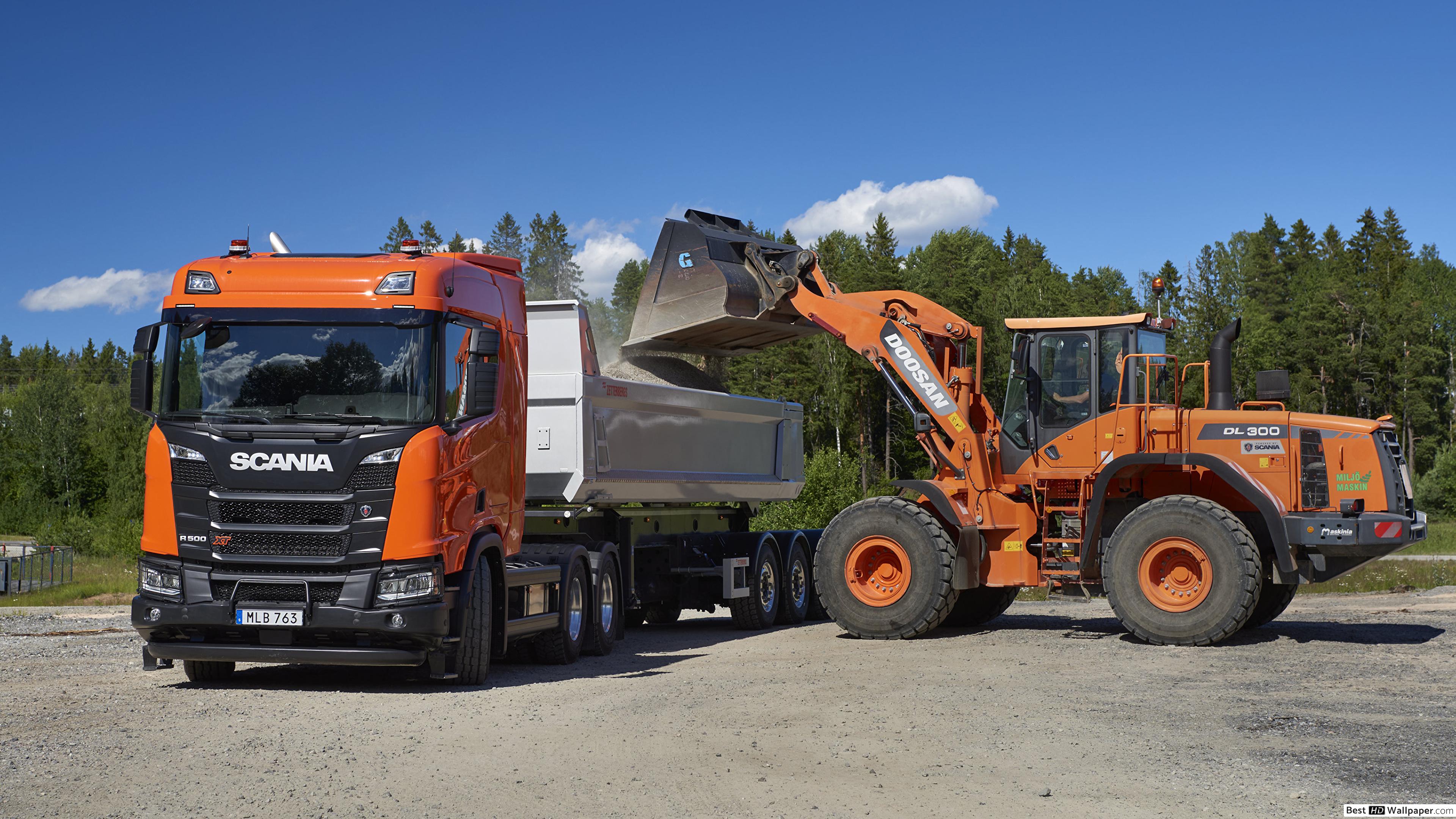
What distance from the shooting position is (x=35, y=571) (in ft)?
125

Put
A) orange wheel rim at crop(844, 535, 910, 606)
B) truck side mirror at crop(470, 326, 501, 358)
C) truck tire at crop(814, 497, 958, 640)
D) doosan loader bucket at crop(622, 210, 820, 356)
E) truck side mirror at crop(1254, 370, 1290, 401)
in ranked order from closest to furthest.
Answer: truck side mirror at crop(470, 326, 501, 358) → truck side mirror at crop(1254, 370, 1290, 401) → truck tire at crop(814, 497, 958, 640) → orange wheel rim at crop(844, 535, 910, 606) → doosan loader bucket at crop(622, 210, 820, 356)

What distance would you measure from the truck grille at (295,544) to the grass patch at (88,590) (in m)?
13.9

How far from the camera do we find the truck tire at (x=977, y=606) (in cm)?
1631

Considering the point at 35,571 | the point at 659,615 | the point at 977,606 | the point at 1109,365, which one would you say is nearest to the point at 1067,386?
the point at 1109,365

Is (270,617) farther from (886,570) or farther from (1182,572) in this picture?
(1182,572)

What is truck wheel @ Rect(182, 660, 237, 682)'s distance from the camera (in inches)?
417

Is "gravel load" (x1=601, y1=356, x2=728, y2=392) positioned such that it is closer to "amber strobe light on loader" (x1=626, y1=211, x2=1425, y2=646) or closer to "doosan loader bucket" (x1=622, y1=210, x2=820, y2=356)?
"doosan loader bucket" (x1=622, y1=210, x2=820, y2=356)

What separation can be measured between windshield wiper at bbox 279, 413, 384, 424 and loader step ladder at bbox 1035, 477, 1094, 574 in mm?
8106

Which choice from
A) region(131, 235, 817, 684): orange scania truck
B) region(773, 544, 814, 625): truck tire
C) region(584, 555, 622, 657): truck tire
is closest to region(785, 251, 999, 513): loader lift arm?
region(773, 544, 814, 625): truck tire

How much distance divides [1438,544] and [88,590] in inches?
1843

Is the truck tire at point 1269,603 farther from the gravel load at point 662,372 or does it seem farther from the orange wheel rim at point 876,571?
the gravel load at point 662,372

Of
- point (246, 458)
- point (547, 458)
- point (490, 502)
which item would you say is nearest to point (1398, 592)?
point (547, 458)

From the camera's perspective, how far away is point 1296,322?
83.6 m

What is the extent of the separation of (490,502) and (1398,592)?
18.9 meters
